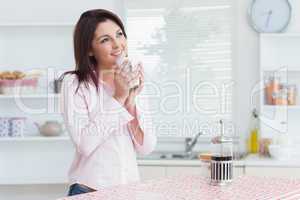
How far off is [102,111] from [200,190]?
1.76 feet

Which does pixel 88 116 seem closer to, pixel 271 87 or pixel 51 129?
pixel 51 129

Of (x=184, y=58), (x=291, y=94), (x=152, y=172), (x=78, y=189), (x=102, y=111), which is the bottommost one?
(x=152, y=172)

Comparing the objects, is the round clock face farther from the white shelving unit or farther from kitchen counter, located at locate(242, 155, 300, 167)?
kitchen counter, located at locate(242, 155, 300, 167)

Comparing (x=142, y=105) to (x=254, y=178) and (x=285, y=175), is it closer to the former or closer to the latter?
(x=254, y=178)

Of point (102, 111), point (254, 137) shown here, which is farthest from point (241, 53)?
point (102, 111)

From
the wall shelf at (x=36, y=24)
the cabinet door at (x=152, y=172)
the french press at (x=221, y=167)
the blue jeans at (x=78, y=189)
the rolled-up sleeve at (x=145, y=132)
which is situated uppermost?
the wall shelf at (x=36, y=24)

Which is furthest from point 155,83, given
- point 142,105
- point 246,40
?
point 142,105

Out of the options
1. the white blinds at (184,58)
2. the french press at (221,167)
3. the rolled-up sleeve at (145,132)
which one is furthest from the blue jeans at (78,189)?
the white blinds at (184,58)

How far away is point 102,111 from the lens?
2.18 meters

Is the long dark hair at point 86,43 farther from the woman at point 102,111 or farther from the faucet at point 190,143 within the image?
the faucet at point 190,143

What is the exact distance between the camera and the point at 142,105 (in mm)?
2430

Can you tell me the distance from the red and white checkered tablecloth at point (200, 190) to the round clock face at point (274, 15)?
2.15 m

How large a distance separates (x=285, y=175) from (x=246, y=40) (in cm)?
116

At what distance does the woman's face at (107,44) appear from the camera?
2.31 m
